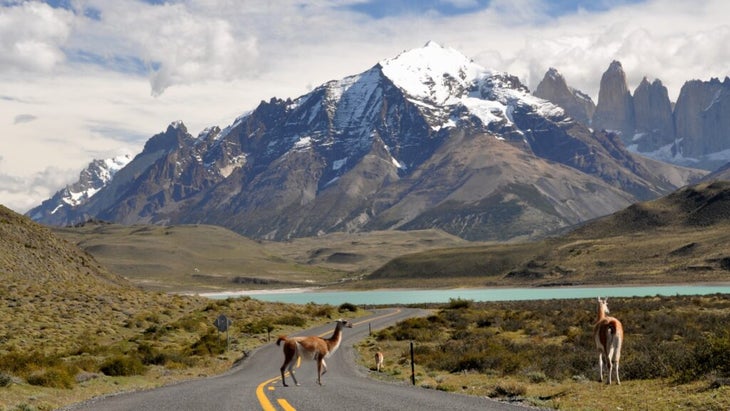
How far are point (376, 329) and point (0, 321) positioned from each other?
98.0 feet

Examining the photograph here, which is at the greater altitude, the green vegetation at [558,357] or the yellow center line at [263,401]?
the yellow center line at [263,401]

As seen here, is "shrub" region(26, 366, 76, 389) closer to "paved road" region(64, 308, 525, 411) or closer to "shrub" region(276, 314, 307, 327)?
"paved road" region(64, 308, 525, 411)

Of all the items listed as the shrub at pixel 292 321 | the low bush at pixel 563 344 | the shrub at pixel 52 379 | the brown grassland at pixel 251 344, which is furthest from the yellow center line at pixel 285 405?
the shrub at pixel 292 321

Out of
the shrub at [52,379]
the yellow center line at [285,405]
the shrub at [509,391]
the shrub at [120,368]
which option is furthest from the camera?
the shrub at [120,368]

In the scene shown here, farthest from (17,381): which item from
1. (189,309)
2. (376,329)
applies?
(189,309)

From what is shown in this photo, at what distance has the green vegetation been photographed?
70.6ft

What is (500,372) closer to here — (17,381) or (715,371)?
(715,371)

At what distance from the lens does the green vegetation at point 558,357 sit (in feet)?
70.6

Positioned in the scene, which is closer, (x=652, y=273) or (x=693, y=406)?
(x=693, y=406)

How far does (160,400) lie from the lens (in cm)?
2114

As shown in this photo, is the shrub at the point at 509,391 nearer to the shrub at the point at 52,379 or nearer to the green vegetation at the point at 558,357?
the green vegetation at the point at 558,357

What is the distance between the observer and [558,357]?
32250mm

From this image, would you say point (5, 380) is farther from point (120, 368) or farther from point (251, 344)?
point (251, 344)

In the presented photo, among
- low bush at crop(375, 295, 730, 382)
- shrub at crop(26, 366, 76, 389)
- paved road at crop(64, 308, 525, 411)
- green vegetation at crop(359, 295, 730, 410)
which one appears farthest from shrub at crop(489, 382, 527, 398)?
shrub at crop(26, 366, 76, 389)
